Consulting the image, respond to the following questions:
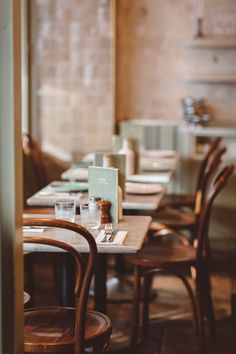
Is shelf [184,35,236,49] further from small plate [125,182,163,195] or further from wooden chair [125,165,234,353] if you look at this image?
wooden chair [125,165,234,353]

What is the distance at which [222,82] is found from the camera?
609 centimetres

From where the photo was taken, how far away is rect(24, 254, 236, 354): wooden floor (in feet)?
13.1

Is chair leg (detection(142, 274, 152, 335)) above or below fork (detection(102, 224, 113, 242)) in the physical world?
below

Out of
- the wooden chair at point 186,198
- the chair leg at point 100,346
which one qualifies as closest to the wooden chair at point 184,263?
the chair leg at point 100,346

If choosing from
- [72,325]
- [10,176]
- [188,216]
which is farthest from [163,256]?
[10,176]

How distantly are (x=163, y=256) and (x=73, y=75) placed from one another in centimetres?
253

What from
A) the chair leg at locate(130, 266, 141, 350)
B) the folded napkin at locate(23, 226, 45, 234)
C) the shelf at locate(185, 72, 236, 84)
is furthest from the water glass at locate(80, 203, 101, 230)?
the shelf at locate(185, 72, 236, 84)

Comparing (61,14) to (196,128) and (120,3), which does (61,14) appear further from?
(196,128)

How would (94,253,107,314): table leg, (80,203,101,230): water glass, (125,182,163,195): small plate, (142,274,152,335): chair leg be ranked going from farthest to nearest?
(125,182,163,195): small plate < (142,274,152,335): chair leg < (94,253,107,314): table leg < (80,203,101,230): water glass

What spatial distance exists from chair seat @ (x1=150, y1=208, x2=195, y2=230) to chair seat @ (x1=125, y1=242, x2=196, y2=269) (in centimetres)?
56

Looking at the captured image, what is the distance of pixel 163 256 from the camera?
3916 mm

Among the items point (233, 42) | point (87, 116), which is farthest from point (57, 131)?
point (233, 42)

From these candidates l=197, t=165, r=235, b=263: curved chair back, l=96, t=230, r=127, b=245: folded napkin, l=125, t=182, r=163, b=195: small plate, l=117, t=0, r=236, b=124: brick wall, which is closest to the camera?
l=96, t=230, r=127, b=245: folded napkin

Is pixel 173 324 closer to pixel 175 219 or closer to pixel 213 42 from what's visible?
pixel 175 219
